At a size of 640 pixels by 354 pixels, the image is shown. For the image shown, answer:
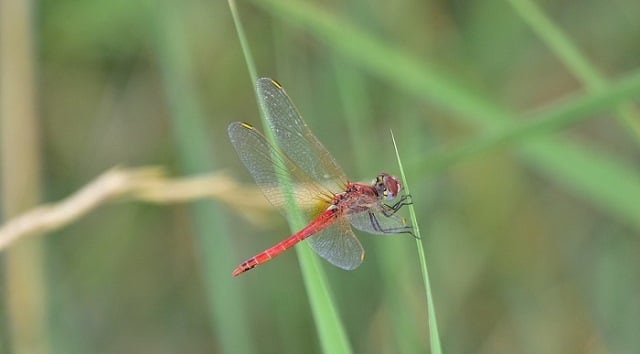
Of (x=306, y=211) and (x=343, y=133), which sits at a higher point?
(x=343, y=133)

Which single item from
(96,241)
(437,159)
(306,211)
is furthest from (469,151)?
(96,241)

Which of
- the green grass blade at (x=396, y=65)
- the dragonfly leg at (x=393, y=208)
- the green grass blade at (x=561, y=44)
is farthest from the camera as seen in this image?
the green grass blade at (x=396, y=65)

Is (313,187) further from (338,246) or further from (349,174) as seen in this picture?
(349,174)

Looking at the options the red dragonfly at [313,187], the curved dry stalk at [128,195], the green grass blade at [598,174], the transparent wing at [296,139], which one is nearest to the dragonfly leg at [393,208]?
the red dragonfly at [313,187]

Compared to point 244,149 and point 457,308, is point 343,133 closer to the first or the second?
point 457,308

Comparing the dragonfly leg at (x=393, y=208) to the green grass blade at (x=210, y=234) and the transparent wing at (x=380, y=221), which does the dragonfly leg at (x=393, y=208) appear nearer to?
the transparent wing at (x=380, y=221)
